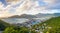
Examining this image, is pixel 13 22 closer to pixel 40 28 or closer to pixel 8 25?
pixel 8 25

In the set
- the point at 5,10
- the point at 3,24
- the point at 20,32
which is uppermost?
the point at 5,10

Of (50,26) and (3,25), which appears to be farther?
(3,25)

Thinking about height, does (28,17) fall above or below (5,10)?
below

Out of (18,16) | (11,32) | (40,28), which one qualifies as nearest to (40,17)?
(40,28)

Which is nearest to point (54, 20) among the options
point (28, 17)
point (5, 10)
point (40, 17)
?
point (40, 17)

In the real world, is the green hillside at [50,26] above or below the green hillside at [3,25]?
below

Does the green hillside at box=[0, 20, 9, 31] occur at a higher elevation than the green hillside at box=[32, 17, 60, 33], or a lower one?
higher

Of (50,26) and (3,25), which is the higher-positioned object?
(3,25)
